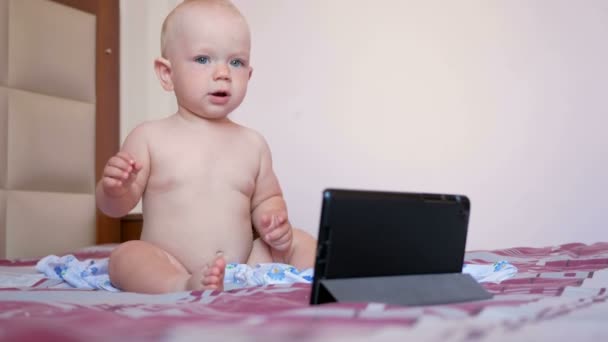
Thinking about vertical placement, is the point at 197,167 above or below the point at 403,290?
above

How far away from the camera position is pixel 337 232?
794mm

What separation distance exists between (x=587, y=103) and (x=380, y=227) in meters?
2.16

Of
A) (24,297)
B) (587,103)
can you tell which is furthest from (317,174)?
(24,297)

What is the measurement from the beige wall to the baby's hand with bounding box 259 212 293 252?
1672mm

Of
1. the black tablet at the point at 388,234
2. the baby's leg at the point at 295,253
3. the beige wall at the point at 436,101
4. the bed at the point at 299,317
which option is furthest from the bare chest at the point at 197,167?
the beige wall at the point at 436,101

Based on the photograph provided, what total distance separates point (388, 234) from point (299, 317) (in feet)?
0.82

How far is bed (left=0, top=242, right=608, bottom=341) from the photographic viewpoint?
22.5 inches

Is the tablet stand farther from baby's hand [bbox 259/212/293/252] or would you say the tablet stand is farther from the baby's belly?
the baby's belly

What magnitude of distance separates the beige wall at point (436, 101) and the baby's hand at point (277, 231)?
1672mm

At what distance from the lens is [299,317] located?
24.6 inches

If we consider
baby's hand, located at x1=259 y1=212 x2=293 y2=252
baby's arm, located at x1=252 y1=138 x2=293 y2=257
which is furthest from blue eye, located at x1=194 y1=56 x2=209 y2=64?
baby's hand, located at x1=259 y1=212 x2=293 y2=252

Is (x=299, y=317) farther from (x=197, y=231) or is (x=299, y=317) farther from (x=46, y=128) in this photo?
(x=46, y=128)

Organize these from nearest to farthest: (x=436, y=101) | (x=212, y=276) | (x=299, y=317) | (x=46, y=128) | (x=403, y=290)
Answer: (x=299, y=317)
(x=403, y=290)
(x=212, y=276)
(x=46, y=128)
(x=436, y=101)

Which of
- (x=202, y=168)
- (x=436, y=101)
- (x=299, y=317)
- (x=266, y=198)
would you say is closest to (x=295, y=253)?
(x=266, y=198)
